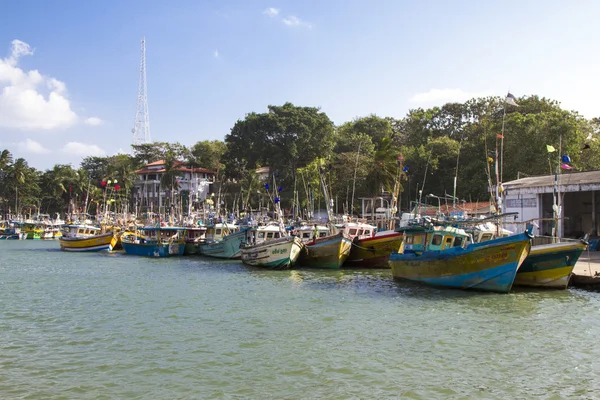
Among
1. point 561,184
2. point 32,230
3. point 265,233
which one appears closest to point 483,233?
point 561,184

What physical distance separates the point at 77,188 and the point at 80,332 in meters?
78.8

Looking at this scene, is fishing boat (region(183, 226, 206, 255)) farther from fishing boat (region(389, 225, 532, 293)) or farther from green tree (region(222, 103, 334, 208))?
fishing boat (region(389, 225, 532, 293))

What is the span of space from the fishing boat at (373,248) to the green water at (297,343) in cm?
705

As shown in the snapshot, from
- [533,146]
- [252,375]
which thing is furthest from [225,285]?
[533,146]

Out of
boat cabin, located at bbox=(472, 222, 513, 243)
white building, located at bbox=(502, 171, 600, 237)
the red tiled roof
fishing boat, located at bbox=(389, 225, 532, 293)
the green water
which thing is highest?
the red tiled roof

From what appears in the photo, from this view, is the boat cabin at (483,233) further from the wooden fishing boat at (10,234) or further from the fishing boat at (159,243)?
the wooden fishing boat at (10,234)

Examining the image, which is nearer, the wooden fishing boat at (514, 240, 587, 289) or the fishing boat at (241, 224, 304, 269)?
the wooden fishing boat at (514, 240, 587, 289)

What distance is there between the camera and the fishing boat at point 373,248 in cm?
3069

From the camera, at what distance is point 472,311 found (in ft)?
58.0

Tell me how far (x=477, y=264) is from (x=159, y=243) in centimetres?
2964

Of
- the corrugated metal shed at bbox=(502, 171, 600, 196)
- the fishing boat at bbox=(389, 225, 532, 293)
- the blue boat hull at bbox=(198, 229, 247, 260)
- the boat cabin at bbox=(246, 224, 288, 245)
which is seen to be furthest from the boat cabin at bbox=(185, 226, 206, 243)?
the corrugated metal shed at bbox=(502, 171, 600, 196)

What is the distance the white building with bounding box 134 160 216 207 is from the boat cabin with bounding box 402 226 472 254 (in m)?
60.5

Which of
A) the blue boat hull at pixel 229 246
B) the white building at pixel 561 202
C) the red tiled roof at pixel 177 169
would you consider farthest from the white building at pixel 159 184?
the white building at pixel 561 202

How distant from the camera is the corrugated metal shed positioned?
3177 cm
